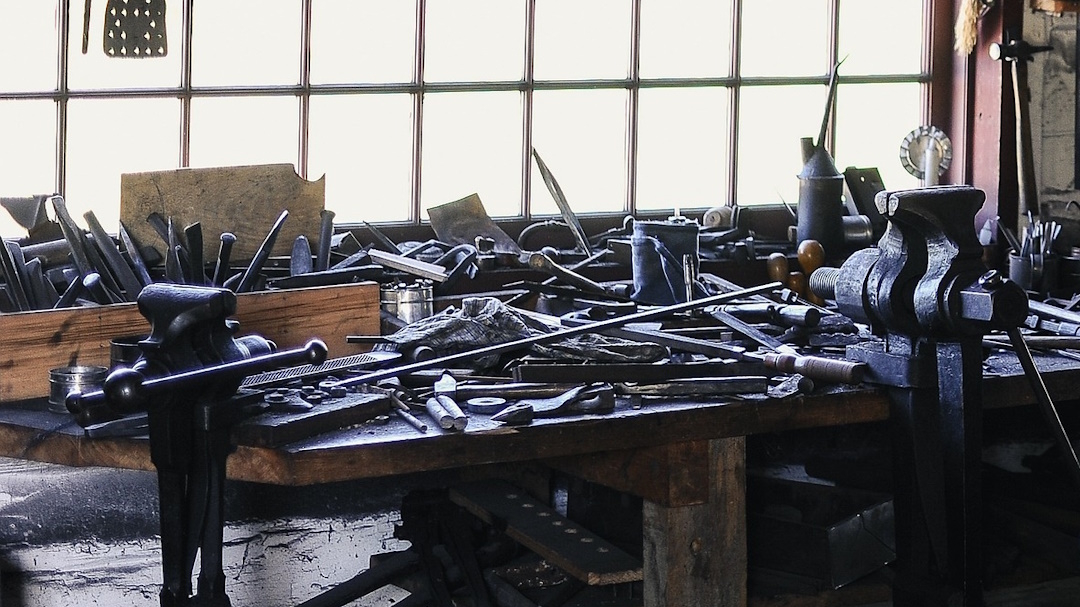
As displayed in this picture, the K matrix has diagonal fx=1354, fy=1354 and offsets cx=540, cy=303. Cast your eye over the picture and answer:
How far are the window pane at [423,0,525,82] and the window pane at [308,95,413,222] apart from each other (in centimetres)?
14

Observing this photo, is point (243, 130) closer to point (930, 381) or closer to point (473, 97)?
point (473, 97)

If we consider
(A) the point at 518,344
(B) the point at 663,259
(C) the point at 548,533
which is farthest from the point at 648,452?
(B) the point at 663,259

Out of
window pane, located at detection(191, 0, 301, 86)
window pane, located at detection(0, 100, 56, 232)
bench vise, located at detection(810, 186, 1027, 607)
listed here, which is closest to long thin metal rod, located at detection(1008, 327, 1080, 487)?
bench vise, located at detection(810, 186, 1027, 607)

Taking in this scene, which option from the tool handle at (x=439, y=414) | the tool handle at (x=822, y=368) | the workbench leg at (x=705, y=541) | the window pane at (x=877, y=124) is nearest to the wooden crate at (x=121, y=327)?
the tool handle at (x=439, y=414)

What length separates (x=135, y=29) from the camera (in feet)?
10.3

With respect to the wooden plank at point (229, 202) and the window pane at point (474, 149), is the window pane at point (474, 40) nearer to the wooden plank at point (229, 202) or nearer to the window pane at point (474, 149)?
the window pane at point (474, 149)

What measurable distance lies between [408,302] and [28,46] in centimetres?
112

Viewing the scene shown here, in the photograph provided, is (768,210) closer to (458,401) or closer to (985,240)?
(985,240)

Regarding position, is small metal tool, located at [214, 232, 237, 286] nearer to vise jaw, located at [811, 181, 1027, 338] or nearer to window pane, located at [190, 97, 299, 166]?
window pane, located at [190, 97, 299, 166]

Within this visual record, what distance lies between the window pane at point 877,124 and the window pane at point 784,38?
13cm

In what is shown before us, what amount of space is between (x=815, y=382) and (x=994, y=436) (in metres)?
1.36

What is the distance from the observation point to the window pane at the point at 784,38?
387cm

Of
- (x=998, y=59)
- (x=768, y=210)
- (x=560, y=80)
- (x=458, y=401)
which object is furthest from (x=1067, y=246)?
(x=458, y=401)

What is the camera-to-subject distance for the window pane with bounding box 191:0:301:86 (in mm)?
3316
